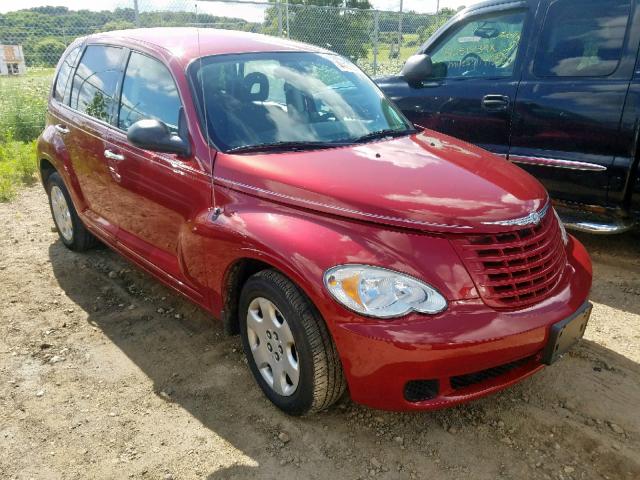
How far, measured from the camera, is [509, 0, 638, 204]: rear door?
394cm

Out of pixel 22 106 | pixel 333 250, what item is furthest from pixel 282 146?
pixel 22 106

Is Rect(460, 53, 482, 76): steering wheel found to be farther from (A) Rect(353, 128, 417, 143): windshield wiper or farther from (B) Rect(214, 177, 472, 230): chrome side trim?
(B) Rect(214, 177, 472, 230): chrome side trim

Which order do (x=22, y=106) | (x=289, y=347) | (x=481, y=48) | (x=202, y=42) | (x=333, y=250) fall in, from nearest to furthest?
(x=333, y=250)
(x=289, y=347)
(x=202, y=42)
(x=481, y=48)
(x=22, y=106)

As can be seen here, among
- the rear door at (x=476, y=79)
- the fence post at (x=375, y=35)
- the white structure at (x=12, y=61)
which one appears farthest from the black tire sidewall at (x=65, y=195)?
the fence post at (x=375, y=35)

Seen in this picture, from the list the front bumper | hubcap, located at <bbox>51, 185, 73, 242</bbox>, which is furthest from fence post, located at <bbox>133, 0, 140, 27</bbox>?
the front bumper

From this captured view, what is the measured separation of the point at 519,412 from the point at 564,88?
2.63 metres

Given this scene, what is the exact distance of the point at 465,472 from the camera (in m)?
2.32

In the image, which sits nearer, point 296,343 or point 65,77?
point 296,343

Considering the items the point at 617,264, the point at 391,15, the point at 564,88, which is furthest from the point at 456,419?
the point at 391,15

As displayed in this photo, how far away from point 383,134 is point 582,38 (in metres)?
2.07

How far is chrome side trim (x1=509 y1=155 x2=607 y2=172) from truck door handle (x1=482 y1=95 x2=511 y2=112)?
1.33 ft

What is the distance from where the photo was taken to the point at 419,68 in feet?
15.8

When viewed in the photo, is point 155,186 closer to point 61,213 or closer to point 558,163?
point 61,213

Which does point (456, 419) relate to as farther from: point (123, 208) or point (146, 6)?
→ point (146, 6)
